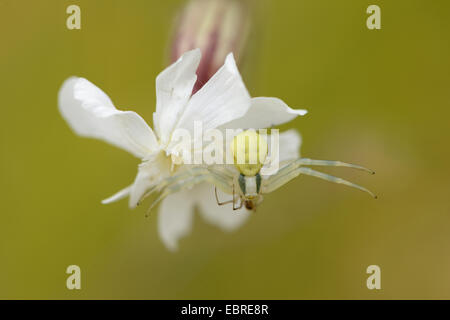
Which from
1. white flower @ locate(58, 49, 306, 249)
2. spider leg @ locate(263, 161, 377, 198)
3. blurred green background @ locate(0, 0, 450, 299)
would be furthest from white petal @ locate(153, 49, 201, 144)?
blurred green background @ locate(0, 0, 450, 299)

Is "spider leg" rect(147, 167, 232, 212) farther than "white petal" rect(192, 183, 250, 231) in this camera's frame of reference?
No

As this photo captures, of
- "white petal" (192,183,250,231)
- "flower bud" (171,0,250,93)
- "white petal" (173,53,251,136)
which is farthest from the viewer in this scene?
"white petal" (192,183,250,231)

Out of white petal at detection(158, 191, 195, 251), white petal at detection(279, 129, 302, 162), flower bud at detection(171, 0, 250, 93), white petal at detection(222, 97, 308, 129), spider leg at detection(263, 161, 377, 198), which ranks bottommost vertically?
white petal at detection(158, 191, 195, 251)

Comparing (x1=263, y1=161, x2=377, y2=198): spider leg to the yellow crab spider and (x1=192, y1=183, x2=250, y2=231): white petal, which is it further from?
(x1=192, y1=183, x2=250, y2=231): white petal

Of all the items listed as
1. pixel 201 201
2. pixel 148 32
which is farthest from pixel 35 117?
pixel 201 201

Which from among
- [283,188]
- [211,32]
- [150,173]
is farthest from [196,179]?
[283,188]

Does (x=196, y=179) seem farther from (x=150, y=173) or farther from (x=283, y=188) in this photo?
(x=283, y=188)

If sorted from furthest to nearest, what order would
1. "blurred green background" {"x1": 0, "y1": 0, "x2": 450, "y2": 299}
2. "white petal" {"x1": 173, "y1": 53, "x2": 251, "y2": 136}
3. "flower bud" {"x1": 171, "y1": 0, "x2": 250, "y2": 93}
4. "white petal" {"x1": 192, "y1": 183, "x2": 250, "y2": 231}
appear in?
"blurred green background" {"x1": 0, "y1": 0, "x2": 450, "y2": 299} < "white petal" {"x1": 192, "y1": 183, "x2": 250, "y2": 231} < "flower bud" {"x1": 171, "y1": 0, "x2": 250, "y2": 93} < "white petal" {"x1": 173, "y1": 53, "x2": 251, "y2": 136}
